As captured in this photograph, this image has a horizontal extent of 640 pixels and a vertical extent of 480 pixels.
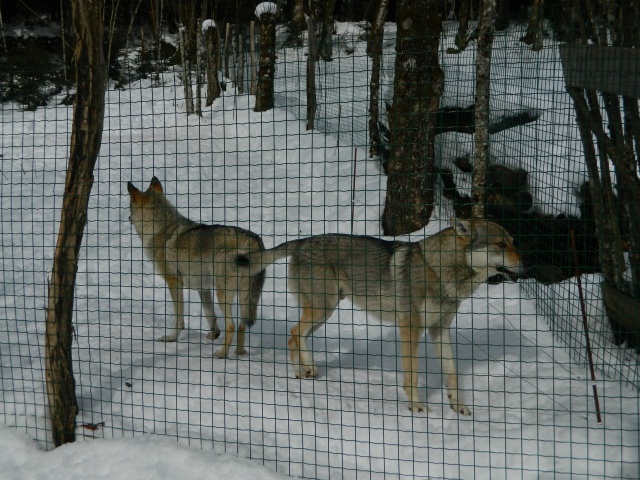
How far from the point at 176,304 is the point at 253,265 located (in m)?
1.22

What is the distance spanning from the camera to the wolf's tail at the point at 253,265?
18.3ft

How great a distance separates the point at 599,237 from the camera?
564cm

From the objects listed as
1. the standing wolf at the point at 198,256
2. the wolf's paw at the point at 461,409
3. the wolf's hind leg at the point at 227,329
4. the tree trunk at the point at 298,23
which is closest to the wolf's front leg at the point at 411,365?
the wolf's paw at the point at 461,409

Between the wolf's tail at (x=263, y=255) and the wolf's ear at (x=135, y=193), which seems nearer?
the wolf's tail at (x=263, y=255)

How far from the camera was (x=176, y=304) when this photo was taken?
251 inches

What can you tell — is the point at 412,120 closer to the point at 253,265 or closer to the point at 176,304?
the point at 253,265

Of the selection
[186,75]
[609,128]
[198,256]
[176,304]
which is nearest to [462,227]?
[609,128]

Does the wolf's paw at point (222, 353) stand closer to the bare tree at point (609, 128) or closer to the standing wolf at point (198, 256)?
the standing wolf at point (198, 256)

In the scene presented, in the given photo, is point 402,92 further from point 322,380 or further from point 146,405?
point 146,405

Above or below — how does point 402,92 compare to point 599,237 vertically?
above

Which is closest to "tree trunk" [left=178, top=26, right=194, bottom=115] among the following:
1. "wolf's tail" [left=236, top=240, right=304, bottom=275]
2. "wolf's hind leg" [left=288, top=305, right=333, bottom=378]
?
"wolf's tail" [left=236, top=240, right=304, bottom=275]

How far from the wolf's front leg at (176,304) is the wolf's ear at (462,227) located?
297cm

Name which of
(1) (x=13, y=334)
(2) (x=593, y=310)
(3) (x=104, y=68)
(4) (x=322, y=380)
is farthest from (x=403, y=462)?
(1) (x=13, y=334)

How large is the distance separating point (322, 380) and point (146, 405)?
4.58 feet
